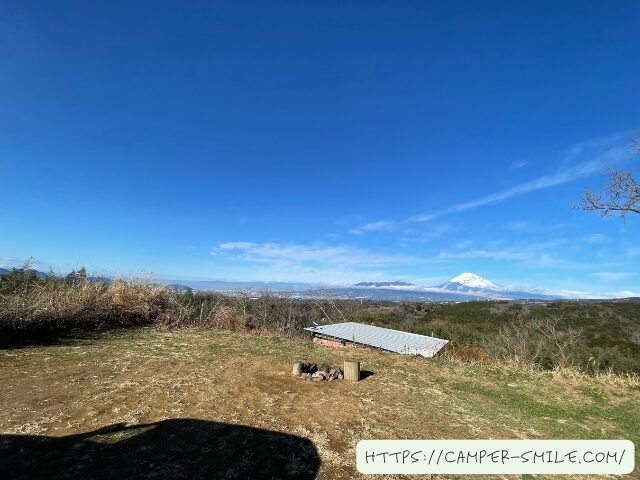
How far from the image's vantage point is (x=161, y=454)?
3.46 m

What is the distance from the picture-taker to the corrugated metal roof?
1596 centimetres

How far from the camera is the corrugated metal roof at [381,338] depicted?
16.0 m

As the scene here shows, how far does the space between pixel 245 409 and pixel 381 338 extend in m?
14.4

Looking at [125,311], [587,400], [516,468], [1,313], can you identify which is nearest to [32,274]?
[125,311]

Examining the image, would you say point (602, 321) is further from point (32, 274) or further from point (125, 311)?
point (32, 274)

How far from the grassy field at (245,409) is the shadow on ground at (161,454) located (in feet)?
0.05

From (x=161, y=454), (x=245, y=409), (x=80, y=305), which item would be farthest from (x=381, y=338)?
(x=161, y=454)

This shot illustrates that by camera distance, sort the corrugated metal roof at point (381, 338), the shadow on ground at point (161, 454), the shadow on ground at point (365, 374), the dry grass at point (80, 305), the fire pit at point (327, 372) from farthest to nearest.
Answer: the corrugated metal roof at point (381, 338) < the dry grass at point (80, 305) < the shadow on ground at point (365, 374) < the fire pit at point (327, 372) < the shadow on ground at point (161, 454)

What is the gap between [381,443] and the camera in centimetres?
362

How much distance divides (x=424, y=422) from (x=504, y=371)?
12.9ft

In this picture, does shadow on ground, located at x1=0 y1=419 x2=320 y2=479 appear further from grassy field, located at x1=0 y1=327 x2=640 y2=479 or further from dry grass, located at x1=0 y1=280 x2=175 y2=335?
dry grass, located at x1=0 y1=280 x2=175 y2=335

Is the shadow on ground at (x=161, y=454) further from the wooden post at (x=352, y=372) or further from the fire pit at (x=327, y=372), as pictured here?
the wooden post at (x=352, y=372)

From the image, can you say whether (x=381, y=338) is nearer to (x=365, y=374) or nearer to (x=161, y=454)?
(x=365, y=374)

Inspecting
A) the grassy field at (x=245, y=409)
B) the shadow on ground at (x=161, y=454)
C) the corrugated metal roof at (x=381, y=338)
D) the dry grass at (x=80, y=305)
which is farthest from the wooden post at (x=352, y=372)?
the corrugated metal roof at (x=381, y=338)
